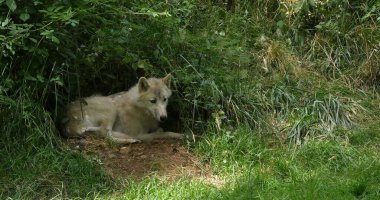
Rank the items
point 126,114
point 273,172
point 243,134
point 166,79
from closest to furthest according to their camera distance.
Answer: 1. point 273,172
2. point 243,134
3. point 166,79
4. point 126,114

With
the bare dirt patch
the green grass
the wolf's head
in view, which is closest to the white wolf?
the wolf's head

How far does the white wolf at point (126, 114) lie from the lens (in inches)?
286

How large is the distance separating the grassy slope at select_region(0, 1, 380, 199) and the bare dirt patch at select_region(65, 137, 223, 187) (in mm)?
162

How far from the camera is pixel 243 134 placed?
7.16 meters

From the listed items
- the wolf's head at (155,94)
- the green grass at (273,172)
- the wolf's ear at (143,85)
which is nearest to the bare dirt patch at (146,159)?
the green grass at (273,172)

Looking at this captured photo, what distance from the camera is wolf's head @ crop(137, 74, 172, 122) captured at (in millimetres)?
7484

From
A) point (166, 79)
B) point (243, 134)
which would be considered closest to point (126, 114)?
point (166, 79)

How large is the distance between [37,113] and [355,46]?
206 inches

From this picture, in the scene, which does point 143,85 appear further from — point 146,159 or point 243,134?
point 243,134

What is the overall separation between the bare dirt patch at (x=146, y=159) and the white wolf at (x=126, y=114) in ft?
0.61

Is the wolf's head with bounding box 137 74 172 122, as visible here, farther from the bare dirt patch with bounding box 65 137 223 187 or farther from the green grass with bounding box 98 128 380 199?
the green grass with bounding box 98 128 380 199

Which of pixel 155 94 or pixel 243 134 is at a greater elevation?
pixel 155 94

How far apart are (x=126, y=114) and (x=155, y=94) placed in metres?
0.48

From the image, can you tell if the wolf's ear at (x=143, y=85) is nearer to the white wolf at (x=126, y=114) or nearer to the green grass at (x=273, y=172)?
the white wolf at (x=126, y=114)
